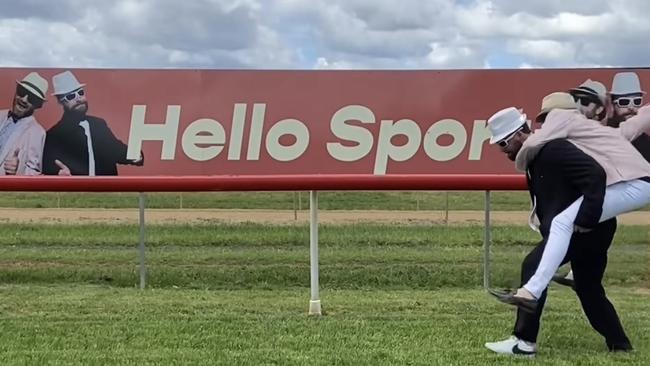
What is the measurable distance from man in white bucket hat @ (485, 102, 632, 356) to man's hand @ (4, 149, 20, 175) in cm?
922

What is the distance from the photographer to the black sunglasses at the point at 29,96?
12344 millimetres

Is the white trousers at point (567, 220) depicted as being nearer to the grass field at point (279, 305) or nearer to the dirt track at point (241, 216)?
the grass field at point (279, 305)

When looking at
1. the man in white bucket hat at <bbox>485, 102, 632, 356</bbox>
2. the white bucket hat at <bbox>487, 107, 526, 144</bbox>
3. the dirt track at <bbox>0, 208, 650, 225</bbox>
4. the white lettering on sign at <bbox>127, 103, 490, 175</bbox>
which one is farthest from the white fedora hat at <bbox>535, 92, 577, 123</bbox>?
the dirt track at <bbox>0, 208, 650, 225</bbox>

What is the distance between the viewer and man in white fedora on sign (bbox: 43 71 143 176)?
40.2 feet

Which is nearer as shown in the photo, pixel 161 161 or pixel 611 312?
pixel 611 312

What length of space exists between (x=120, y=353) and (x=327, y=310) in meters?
1.88

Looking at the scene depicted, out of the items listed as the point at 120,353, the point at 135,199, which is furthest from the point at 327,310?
the point at 135,199

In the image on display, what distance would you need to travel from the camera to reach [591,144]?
4.68 m

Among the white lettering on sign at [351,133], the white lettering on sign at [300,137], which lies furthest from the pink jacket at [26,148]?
the white lettering on sign at [351,133]

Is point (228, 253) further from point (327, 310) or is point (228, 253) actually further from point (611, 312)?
point (611, 312)

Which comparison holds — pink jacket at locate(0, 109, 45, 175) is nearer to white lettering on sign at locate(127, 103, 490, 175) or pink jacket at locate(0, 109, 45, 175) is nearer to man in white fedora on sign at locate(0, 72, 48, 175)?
man in white fedora on sign at locate(0, 72, 48, 175)

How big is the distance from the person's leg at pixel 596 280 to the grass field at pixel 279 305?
0.15 m

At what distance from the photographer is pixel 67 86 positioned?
12.4m

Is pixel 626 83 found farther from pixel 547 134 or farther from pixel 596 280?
pixel 547 134
